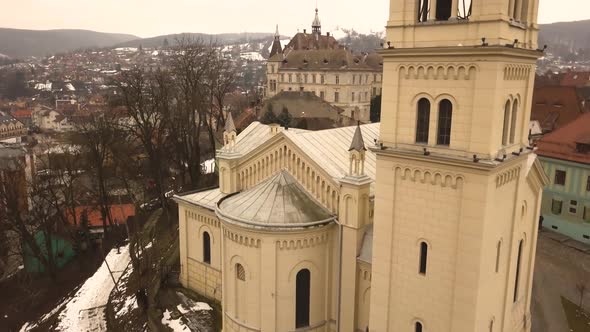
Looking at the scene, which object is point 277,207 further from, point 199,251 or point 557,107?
point 557,107

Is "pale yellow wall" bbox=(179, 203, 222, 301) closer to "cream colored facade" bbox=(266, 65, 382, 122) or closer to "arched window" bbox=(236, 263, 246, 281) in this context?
"arched window" bbox=(236, 263, 246, 281)

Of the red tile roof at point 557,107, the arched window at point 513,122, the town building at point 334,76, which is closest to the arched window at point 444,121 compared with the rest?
the arched window at point 513,122

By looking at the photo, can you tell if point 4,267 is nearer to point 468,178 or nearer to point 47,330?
point 47,330

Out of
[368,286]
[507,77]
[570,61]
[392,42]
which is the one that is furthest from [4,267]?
[570,61]

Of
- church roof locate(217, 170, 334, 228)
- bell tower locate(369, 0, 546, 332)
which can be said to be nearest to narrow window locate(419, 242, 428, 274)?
bell tower locate(369, 0, 546, 332)

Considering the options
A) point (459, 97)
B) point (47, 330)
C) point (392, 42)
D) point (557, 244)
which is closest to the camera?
point (459, 97)

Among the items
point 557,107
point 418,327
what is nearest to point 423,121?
point 418,327
